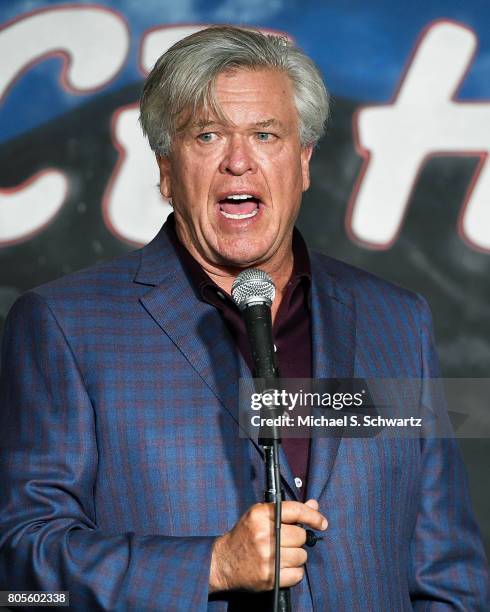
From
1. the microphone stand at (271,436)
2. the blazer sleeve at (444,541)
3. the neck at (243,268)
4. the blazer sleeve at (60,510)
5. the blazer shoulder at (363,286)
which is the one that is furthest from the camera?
the blazer shoulder at (363,286)

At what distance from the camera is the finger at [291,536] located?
168 centimetres

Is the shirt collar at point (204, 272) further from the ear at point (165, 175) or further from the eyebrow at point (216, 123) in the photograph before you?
the eyebrow at point (216, 123)

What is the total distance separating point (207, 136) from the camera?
87.8 inches

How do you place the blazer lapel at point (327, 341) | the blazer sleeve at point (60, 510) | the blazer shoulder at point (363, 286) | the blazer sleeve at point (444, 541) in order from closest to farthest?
the blazer sleeve at point (60, 510) < the blazer lapel at point (327, 341) < the blazer sleeve at point (444, 541) < the blazer shoulder at point (363, 286)

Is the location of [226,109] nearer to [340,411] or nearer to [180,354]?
[180,354]

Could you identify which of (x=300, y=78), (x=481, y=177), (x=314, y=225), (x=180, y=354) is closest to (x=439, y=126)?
(x=481, y=177)

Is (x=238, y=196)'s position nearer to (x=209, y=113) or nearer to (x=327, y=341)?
(x=209, y=113)

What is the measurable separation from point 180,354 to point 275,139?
0.48 meters

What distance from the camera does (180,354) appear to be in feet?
6.93

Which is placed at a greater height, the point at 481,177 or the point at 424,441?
the point at 481,177

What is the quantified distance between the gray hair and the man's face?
1.0 inches

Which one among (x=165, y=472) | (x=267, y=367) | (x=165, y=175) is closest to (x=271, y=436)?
(x=267, y=367)

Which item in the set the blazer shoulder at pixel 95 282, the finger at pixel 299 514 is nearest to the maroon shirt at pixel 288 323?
the blazer shoulder at pixel 95 282

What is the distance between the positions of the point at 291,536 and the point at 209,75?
0.96 meters
